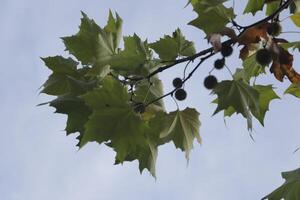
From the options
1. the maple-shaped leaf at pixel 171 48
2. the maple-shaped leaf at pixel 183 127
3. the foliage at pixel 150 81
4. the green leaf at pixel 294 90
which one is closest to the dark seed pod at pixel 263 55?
the foliage at pixel 150 81

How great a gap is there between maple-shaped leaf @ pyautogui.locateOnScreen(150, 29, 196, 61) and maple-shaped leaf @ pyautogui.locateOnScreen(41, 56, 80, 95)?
53cm

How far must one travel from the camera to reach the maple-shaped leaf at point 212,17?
3344 millimetres

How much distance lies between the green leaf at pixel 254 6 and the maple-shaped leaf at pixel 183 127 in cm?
74

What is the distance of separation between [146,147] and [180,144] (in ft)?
1.05

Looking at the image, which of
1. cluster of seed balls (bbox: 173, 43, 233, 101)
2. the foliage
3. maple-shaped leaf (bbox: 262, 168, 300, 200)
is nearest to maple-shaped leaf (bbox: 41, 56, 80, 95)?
the foliage

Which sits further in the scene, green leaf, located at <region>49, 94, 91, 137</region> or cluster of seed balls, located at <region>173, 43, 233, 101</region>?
green leaf, located at <region>49, 94, 91, 137</region>

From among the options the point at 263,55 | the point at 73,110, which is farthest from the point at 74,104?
the point at 263,55

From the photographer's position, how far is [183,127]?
3986mm

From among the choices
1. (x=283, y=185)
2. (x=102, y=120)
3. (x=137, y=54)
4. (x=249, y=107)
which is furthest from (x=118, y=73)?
(x=283, y=185)

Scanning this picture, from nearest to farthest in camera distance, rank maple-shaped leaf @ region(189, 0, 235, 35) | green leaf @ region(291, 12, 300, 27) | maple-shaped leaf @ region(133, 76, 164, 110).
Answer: maple-shaped leaf @ region(189, 0, 235, 35)
green leaf @ region(291, 12, 300, 27)
maple-shaped leaf @ region(133, 76, 164, 110)

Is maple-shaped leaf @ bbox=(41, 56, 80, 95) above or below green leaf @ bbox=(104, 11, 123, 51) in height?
below

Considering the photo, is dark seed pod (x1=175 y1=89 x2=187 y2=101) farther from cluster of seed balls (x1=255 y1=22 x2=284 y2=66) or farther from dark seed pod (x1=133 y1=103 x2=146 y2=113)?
cluster of seed balls (x1=255 y1=22 x2=284 y2=66)

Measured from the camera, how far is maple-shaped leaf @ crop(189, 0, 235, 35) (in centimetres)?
334

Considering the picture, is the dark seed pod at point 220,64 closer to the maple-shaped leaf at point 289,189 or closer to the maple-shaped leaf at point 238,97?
the maple-shaped leaf at point 238,97
